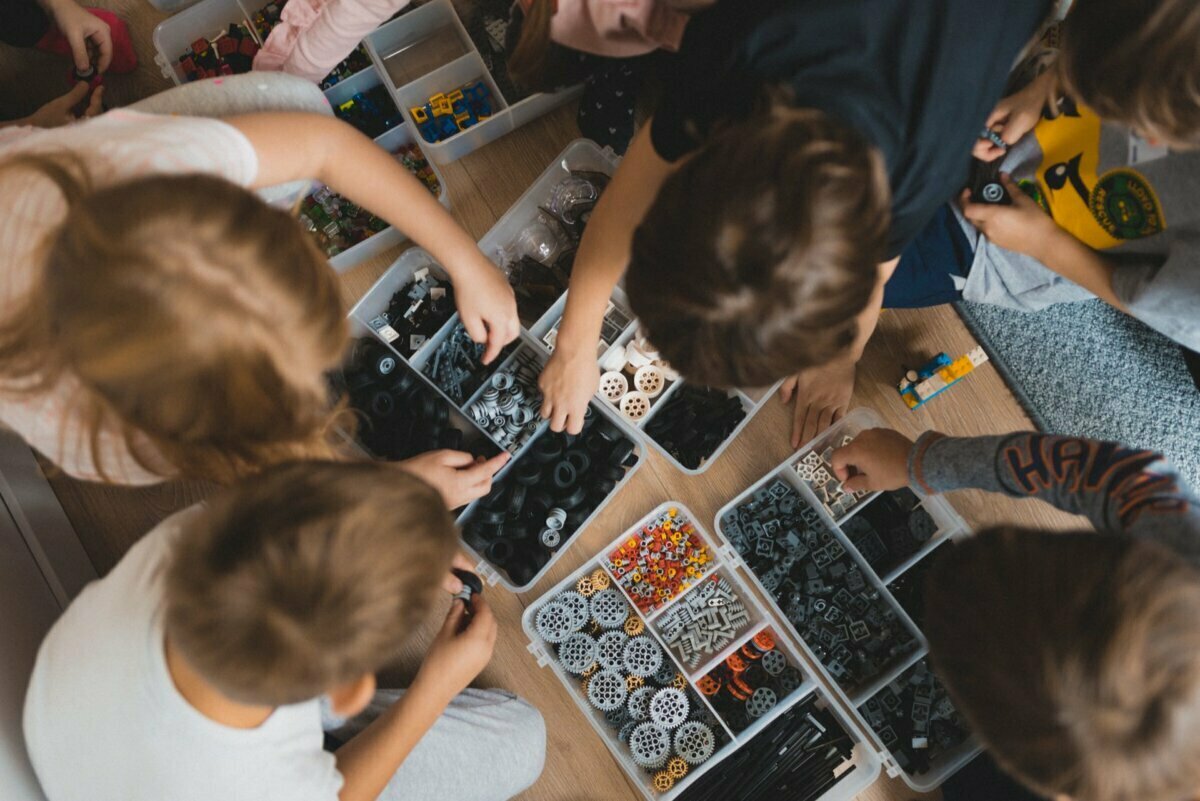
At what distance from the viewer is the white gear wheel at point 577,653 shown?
111 cm

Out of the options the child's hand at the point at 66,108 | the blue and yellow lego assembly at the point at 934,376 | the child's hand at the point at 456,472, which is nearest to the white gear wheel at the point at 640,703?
the child's hand at the point at 456,472

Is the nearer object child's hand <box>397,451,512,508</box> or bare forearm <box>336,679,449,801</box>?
bare forearm <box>336,679,449,801</box>

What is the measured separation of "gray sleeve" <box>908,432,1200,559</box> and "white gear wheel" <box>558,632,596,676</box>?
0.51m

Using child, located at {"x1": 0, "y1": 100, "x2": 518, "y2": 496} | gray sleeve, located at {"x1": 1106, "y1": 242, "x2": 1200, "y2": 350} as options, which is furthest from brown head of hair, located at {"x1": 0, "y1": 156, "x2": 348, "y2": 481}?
gray sleeve, located at {"x1": 1106, "y1": 242, "x2": 1200, "y2": 350}

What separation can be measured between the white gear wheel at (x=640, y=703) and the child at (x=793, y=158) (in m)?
0.59

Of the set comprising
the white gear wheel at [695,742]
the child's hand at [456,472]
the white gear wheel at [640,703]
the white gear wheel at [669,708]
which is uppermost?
the child's hand at [456,472]

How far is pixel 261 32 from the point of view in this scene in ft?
4.07

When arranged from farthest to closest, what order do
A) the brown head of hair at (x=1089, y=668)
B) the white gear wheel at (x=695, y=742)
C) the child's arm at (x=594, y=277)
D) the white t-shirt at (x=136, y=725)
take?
the white gear wheel at (x=695, y=742)
the child's arm at (x=594, y=277)
the white t-shirt at (x=136, y=725)
the brown head of hair at (x=1089, y=668)

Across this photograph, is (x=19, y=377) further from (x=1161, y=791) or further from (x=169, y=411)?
(x=1161, y=791)

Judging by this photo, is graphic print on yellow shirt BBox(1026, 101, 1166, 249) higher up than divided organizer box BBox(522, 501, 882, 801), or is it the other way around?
graphic print on yellow shirt BBox(1026, 101, 1166, 249)

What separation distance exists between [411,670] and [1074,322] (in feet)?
3.93

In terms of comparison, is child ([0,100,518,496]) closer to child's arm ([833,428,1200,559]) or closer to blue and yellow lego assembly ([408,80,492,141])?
blue and yellow lego assembly ([408,80,492,141])

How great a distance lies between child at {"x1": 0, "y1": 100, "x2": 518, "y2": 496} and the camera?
1.98ft

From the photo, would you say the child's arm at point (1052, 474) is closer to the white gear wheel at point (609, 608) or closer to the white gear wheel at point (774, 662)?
the white gear wheel at point (774, 662)
